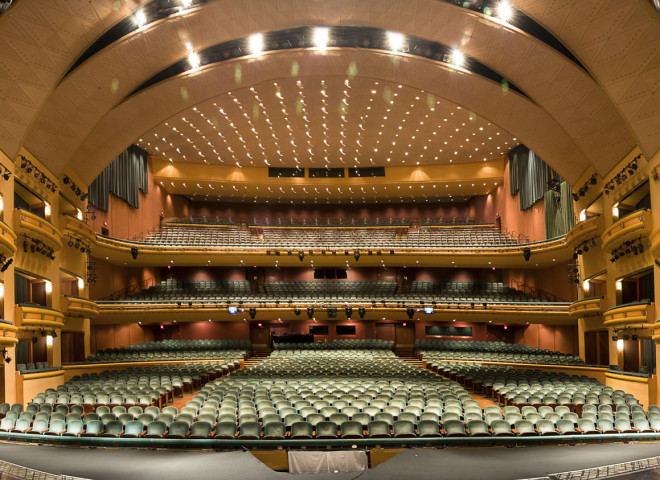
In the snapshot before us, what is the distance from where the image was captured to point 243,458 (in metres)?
6.31

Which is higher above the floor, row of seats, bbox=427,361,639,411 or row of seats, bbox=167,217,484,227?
row of seats, bbox=167,217,484,227

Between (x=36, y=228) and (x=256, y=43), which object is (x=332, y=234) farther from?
(x=36, y=228)

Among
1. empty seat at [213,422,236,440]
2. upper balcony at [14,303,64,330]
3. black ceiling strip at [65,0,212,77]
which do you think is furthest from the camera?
upper balcony at [14,303,64,330]

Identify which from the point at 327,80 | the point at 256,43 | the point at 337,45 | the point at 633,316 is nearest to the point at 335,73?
the point at 327,80

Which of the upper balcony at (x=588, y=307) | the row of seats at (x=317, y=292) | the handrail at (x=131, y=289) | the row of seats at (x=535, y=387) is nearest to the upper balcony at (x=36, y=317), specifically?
the row of seats at (x=317, y=292)

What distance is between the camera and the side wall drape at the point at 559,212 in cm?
2333

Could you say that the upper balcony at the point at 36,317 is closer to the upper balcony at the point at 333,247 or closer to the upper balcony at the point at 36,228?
the upper balcony at the point at 36,228

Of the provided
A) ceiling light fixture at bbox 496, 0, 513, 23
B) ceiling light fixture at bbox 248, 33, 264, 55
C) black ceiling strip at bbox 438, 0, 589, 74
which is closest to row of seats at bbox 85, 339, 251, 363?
ceiling light fixture at bbox 248, 33, 264, 55

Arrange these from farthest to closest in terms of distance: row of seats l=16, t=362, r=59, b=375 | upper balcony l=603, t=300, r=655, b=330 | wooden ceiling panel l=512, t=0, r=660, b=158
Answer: row of seats l=16, t=362, r=59, b=375 < upper balcony l=603, t=300, r=655, b=330 < wooden ceiling panel l=512, t=0, r=660, b=158

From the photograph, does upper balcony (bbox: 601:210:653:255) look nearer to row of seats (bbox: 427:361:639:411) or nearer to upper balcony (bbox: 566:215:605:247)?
upper balcony (bbox: 566:215:605:247)

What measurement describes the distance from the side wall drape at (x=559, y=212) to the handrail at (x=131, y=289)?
2103 centimetres

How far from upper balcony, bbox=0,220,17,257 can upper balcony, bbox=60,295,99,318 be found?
6201 millimetres

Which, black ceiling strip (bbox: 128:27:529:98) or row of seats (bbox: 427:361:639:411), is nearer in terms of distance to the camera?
row of seats (bbox: 427:361:639:411)

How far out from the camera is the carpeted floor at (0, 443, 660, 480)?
5488 millimetres
